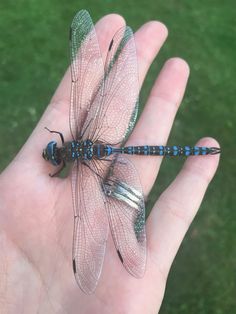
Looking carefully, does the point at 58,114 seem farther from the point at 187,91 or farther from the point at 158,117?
the point at 187,91

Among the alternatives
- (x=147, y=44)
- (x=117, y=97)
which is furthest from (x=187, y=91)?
(x=117, y=97)

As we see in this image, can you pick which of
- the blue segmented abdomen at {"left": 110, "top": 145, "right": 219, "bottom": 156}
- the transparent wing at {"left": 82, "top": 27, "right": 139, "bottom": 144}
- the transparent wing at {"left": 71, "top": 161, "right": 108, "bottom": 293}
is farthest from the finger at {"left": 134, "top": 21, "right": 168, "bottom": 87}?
the transparent wing at {"left": 71, "top": 161, "right": 108, "bottom": 293}

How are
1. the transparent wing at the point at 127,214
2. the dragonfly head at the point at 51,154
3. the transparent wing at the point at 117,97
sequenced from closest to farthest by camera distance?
the transparent wing at the point at 127,214
the dragonfly head at the point at 51,154
the transparent wing at the point at 117,97

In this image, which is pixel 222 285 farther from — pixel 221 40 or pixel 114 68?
pixel 221 40

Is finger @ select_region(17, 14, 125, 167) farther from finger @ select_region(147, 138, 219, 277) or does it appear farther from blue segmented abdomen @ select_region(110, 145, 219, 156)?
finger @ select_region(147, 138, 219, 277)

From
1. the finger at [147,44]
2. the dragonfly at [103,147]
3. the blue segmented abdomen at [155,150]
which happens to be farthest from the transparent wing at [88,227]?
the finger at [147,44]

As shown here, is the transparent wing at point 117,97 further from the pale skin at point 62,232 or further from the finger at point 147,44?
the finger at point 147,44
